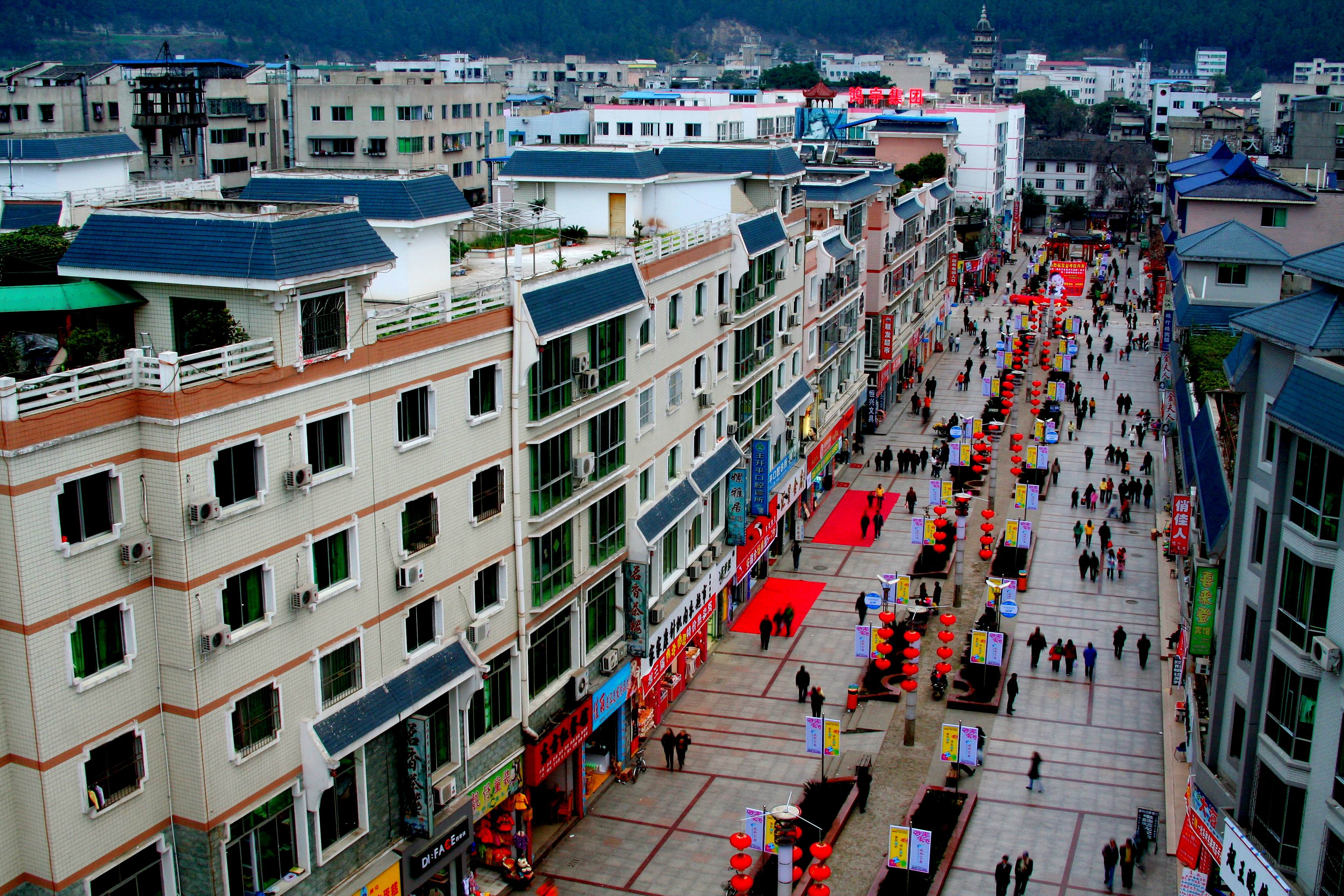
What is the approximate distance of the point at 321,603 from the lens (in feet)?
76.1

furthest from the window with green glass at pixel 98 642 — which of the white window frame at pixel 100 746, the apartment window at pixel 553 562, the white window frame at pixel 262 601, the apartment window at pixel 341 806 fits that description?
the apartment window at pixel 553 562

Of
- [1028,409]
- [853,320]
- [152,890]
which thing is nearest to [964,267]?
[1028,409]

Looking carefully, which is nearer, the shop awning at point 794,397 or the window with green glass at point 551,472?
the window with green glass at point 551,472

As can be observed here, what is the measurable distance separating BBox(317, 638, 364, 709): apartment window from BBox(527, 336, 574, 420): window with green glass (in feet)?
23.8

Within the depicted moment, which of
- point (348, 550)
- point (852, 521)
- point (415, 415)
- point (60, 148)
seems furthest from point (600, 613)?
point (852, 521)

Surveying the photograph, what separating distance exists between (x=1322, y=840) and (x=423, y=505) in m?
17.9

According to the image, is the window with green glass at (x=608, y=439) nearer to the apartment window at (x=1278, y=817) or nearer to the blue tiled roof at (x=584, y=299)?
the blue tiled roof at (x=584, y=299)

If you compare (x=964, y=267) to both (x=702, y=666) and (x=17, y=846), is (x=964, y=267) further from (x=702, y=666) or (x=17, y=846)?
(x=17, y=846)

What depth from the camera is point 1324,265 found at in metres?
26.2

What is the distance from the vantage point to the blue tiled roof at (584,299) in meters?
28.6

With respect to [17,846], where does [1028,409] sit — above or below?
below

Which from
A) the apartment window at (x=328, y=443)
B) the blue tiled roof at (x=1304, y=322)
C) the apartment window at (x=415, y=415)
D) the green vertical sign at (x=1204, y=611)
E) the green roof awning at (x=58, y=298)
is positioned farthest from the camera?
the green vertical sign at (x=1204, y=611)

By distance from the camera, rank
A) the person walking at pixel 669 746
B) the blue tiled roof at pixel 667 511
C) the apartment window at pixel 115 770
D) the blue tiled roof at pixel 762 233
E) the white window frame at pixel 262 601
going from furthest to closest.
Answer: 1. the blue tiled roof at pixel 762 233
2. the person walking at pixel 669 746
3. the blue tiled roof at pixel 667 511
4. the white window frame at pixel 262 601
5. the apartment window at pixel 115 770

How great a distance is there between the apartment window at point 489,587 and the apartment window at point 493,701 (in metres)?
1.24
